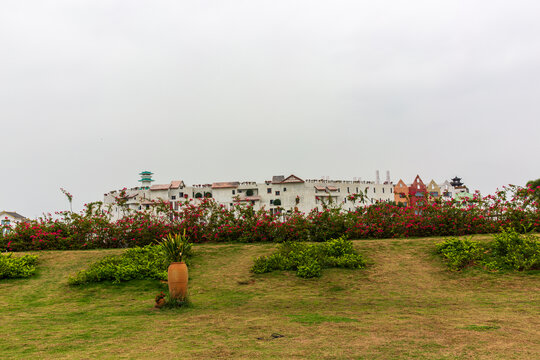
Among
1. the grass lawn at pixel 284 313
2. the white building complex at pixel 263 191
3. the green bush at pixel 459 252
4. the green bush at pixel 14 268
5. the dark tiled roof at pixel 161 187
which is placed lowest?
the grass lawn at pixel 284 313

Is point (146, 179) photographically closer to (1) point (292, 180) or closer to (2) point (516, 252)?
(1) point (292, 180)

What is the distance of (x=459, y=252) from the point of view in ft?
41.5

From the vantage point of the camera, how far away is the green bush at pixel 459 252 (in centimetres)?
1219

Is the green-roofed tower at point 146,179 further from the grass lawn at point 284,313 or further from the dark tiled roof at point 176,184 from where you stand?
the grass lawn at point 284,313

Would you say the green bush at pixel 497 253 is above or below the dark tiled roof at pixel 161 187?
below

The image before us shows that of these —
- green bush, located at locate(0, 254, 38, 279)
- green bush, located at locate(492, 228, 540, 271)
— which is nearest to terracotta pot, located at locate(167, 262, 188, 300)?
green bush, located at locate(0, 254, 38, 279)

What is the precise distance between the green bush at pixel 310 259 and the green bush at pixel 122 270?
9.56 feet

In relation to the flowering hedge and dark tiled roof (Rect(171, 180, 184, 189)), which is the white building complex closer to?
dark tiled roof (Rect(171, 180, 184, 189))

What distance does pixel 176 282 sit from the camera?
9312mm

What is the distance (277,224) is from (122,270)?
606 centimetres

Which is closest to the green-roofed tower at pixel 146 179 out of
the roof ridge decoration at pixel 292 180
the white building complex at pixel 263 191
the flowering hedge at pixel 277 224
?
the white building complex at pixel 263 191

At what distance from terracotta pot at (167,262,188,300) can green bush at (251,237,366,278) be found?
142 inches

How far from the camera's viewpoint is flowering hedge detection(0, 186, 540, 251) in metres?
16.0

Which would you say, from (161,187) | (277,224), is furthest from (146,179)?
(277,224)
